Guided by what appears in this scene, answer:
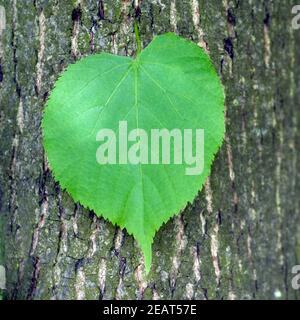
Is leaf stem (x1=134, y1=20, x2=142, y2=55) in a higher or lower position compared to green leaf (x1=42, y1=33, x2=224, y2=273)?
higher

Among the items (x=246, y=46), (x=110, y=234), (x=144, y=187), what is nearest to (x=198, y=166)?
(x=144, y=187)

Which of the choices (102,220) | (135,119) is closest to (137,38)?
(135,119)

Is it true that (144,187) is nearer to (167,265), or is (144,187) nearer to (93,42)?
(167,265)

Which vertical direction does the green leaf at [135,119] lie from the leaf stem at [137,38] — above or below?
below
